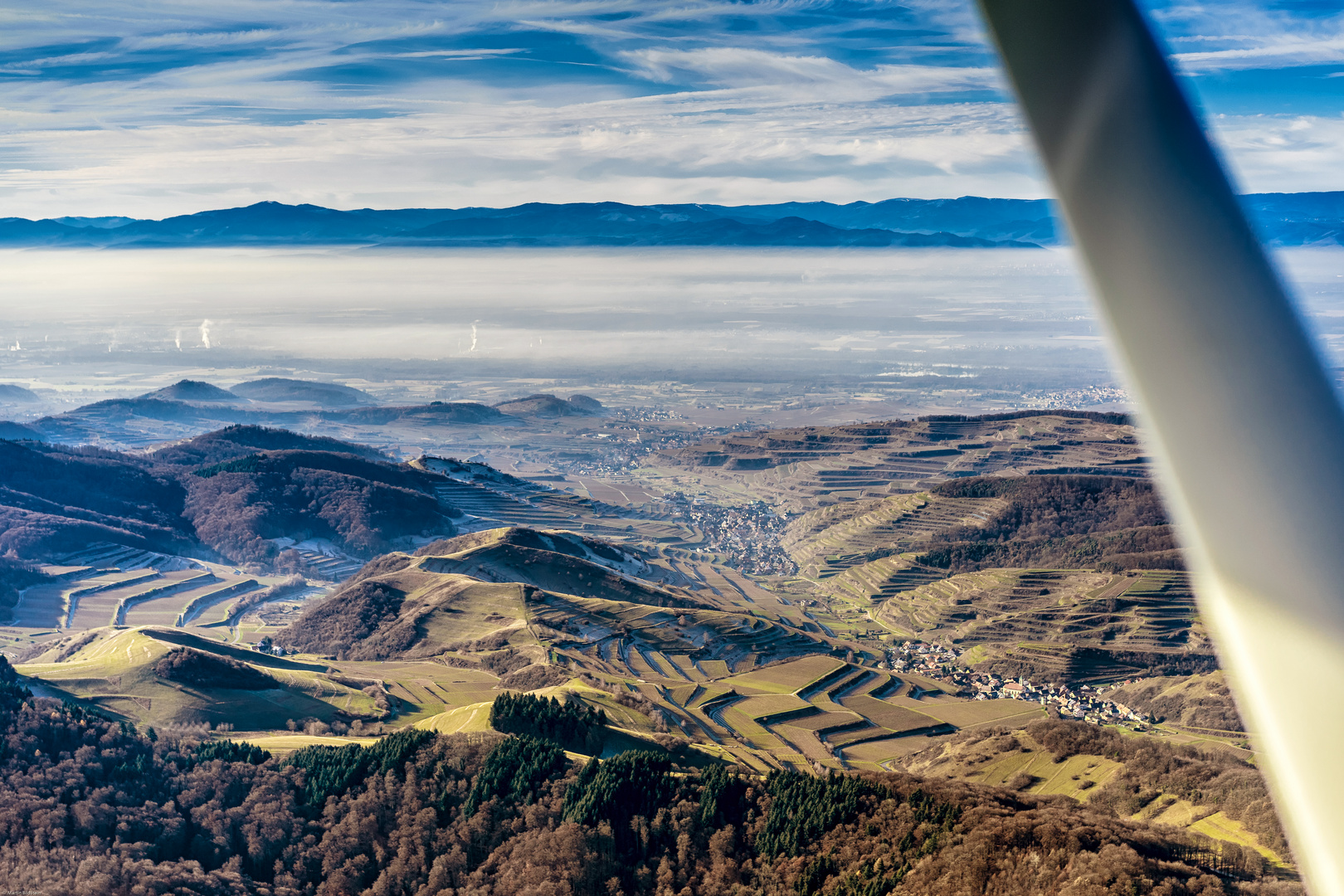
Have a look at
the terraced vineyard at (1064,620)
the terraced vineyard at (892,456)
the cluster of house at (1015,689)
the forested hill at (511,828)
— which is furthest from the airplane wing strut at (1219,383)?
the terraced vineyard at (892,456)

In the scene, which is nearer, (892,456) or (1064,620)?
(1064,620)

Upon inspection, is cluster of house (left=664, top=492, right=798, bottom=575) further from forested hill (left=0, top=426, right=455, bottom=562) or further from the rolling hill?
the rolling hill

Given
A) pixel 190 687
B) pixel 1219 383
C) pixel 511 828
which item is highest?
pixel 1219 383

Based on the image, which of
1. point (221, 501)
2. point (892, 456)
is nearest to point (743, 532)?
point (892, 456)

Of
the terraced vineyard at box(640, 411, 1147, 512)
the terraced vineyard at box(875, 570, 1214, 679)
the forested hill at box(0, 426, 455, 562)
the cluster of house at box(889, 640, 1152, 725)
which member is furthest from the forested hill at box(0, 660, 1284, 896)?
the terraced vineyard at box(640, 411, 1147, 512)

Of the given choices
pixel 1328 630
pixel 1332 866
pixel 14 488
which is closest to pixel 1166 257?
pixel 1328 630

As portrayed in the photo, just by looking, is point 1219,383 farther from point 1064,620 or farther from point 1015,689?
point 1064,620

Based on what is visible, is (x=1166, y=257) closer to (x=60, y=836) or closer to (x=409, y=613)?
(x=60, y=836)

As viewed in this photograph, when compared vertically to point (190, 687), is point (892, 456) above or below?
below

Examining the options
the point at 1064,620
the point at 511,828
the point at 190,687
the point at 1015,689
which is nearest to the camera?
the point at 511,828
